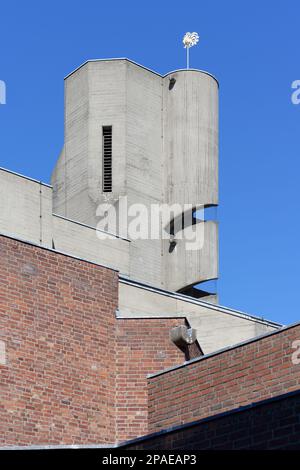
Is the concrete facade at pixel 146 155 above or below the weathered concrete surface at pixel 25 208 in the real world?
above

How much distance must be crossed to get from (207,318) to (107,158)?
8.92 metres

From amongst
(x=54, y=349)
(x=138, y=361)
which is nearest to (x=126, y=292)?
(x=138, y=361)

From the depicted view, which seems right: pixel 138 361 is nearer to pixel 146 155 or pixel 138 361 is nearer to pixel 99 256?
pixel 99 256

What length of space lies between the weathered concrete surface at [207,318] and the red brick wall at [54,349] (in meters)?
6.35

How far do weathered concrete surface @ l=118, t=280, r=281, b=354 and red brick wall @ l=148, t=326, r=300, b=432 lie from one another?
11454mm

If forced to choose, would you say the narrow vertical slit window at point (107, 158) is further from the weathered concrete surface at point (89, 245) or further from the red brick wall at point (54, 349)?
the red brick wall at point (54, 349)

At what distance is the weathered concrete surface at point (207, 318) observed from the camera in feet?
123

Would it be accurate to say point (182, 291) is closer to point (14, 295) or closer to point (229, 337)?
point (229, 337)

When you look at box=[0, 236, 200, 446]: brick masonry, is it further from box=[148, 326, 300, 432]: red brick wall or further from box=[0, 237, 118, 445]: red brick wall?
box=[148, 326, 300, 432]: red brick wall

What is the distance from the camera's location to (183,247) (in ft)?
148

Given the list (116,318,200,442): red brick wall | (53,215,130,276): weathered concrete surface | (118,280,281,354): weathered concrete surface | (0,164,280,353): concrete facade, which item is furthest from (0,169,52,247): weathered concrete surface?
(116,318,200,442): red brick wall

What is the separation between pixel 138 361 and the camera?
30.3 meters

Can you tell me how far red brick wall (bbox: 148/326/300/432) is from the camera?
23000mm

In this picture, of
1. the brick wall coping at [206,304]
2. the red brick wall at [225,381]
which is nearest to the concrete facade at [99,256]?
the brick wall coping at [206,304]
